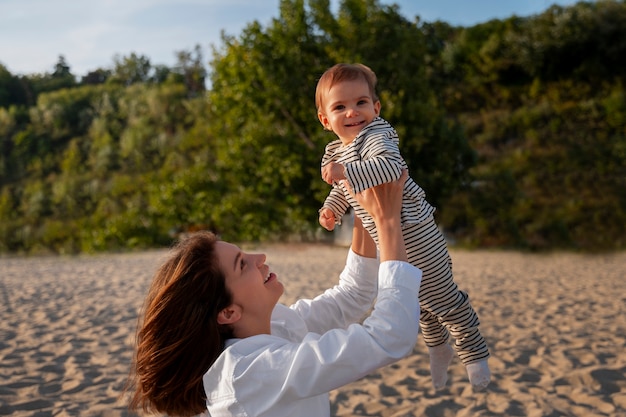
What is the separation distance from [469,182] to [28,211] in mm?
17685

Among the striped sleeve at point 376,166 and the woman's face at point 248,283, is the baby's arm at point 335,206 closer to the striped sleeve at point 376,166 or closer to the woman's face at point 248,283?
the striped sleeve at point 376,166

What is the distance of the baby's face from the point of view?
6.19ft

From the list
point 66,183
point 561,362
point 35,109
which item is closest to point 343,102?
point 561,362

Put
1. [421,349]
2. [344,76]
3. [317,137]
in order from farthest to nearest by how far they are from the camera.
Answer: [317,137], [421,349], [344,76]

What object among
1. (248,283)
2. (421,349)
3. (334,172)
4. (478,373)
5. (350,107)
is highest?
(350,107)

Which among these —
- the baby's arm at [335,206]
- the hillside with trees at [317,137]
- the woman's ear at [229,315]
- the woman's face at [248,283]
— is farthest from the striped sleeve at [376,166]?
the hillside with trees at [317,137]

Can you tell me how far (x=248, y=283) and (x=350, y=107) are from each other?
2.05 ft

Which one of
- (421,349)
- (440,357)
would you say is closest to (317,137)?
(421,349)

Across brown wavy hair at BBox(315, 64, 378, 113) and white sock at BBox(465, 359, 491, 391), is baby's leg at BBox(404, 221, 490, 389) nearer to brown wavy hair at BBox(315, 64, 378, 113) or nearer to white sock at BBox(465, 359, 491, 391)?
white sock at BBox(465, 359, 491, 391)

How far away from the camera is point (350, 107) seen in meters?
1.90

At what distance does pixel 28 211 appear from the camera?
2488 centimetres

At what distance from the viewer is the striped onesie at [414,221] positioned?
1.69m

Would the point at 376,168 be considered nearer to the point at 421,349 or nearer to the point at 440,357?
the point at 440,357

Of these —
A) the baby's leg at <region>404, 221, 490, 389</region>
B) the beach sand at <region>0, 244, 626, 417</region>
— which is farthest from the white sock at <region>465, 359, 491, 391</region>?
the beach sand at <region>0, 244, 626, 417</region>
